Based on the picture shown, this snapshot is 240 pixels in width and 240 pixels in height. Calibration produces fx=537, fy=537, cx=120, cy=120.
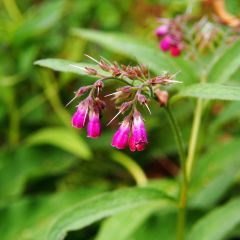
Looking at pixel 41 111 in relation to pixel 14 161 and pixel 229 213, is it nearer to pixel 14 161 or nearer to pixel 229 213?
pixel 14 161

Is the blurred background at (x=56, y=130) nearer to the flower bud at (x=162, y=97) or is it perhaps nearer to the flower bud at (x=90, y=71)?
the flower bud at (x=162, y=97)

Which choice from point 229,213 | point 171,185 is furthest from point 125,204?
point 171,185

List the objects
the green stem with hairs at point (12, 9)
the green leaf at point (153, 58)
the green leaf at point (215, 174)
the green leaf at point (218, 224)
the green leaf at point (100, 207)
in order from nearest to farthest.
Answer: the green leaf at point (100, 207)
the green leaf at point (218, 224)
the green leaf at point (153, 58)
the green leaf at point (215, 174)
the green stem with hairs at point (12, 9)

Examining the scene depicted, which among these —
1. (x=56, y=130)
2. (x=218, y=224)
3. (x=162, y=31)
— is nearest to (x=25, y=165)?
(x=56, y=130)

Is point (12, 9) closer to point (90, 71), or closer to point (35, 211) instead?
point (35, 211)

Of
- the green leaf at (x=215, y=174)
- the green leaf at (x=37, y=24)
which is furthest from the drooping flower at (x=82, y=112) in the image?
the green leaf at (x=37, y=24)

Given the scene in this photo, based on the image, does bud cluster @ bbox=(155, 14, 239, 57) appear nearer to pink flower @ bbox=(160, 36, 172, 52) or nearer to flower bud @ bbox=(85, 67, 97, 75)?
pink flower @ bbox=(160, 36, 172, 52)
